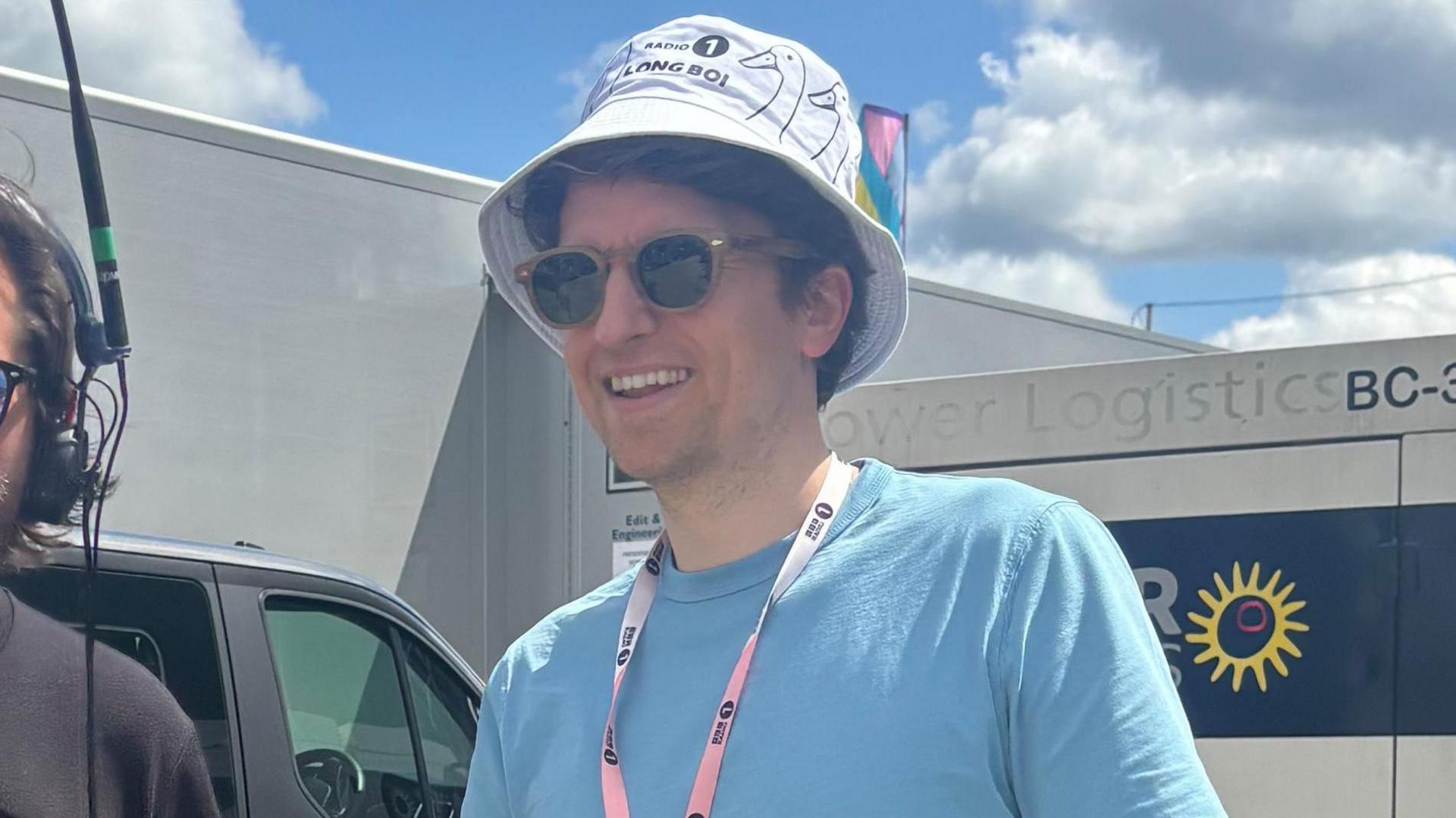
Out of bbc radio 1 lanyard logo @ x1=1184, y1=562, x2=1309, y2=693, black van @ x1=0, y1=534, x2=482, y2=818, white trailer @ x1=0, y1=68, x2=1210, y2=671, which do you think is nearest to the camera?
black van @ x1=0, y1=534, x2=482, y2=818

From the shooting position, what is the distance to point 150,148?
672cm

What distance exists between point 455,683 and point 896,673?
2.38 m

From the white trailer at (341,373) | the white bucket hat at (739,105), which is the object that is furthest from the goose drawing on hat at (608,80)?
the white trailer at (341,373)

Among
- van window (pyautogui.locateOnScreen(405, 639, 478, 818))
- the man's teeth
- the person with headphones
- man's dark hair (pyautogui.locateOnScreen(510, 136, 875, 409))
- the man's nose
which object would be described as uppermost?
man's dark hair (pyautogui.locateOnScreen(510, 136, 875, 409))

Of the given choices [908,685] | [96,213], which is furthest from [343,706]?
[908,685]

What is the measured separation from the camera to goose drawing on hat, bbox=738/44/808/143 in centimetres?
164

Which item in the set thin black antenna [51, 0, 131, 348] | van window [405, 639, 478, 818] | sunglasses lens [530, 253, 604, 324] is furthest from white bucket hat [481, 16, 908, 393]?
van window [405, 639, 478, 818]

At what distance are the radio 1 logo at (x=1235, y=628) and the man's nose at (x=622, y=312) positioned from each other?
4.40m

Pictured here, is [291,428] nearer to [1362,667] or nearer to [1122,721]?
[1362,667]

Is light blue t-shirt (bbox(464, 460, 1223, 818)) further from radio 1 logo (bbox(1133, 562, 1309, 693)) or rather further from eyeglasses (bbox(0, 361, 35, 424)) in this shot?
radio 1 logo (bbox(1133, 562, 1309, 693))

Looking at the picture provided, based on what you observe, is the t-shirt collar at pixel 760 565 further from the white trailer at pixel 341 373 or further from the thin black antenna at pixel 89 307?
the white trailer at pixel 341 373

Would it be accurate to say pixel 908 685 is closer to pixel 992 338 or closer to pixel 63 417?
pixel 63 417

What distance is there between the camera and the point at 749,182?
5.46 feet

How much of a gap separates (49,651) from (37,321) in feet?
1.38
